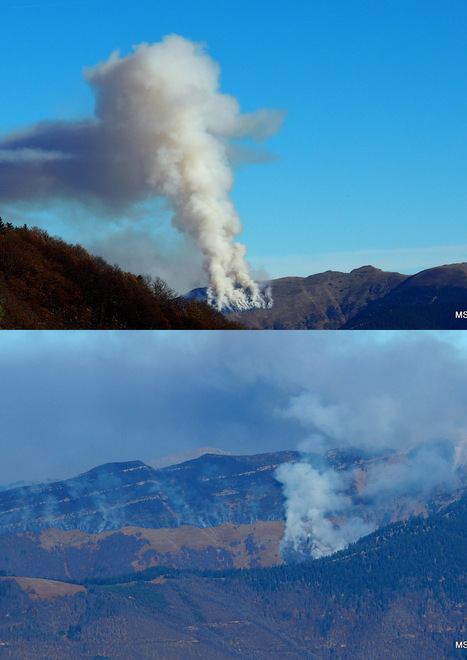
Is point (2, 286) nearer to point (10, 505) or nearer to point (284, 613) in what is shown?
point (10, 505)

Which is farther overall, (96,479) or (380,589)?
(96,479)

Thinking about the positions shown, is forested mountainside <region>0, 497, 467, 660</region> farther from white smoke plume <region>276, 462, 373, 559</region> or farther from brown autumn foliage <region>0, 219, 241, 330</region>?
brown autumn foliage <region>0, 219, 241, 330</region>

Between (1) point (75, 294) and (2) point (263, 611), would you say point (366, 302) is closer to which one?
(1) point (75, 294)

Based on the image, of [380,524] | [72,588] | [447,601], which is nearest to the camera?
[72,588]

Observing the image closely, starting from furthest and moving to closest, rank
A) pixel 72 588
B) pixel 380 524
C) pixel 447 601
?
pixel 380 524, pixel 447 601, pixel 72 588

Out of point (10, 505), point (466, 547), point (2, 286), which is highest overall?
point (2, 286)

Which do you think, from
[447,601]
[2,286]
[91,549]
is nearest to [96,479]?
[91,549]
